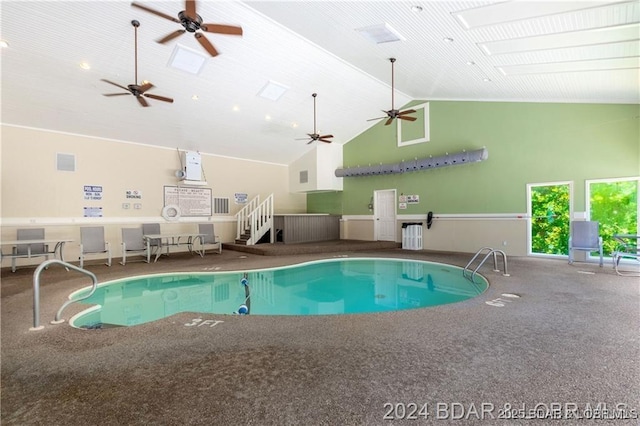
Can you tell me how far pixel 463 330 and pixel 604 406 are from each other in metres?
1.29

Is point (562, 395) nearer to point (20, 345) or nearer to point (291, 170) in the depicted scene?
point (20, 345)

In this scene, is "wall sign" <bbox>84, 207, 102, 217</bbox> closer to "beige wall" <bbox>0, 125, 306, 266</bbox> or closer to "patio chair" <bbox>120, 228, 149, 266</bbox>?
"beige wall" <bbox>0, 125, 306, 266</bbox>

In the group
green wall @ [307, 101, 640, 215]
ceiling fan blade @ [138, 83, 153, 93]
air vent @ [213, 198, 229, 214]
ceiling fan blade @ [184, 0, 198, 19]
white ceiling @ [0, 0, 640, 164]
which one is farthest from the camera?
air vent @ [213, 198, 229, 214]

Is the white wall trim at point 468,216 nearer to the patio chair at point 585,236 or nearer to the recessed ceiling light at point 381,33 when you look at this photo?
the patio chair at point 585,236

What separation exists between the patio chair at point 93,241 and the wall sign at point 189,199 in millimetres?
2118

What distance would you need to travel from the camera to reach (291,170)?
1289 cm

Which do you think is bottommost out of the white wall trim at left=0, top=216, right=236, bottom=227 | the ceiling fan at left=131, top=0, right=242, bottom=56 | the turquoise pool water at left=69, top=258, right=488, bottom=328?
the turquoise pool water at left=69, top=258, right=488, bottom=328

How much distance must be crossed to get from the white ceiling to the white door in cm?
359

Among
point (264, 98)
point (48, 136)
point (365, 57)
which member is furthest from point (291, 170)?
point (48, 136)

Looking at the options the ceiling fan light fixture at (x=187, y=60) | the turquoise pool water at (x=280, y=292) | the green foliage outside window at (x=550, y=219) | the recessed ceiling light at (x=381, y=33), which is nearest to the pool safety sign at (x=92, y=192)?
the turquoise pool water at (x=280, y=292)

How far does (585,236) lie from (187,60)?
9.84 metres

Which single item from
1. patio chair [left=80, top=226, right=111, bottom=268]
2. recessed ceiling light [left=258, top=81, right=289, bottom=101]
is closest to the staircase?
recessed ceiling light [left=258, top=81, right=289, bottom=101]

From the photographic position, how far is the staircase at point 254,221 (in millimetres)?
10570

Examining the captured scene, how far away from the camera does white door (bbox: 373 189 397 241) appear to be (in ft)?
36.9
